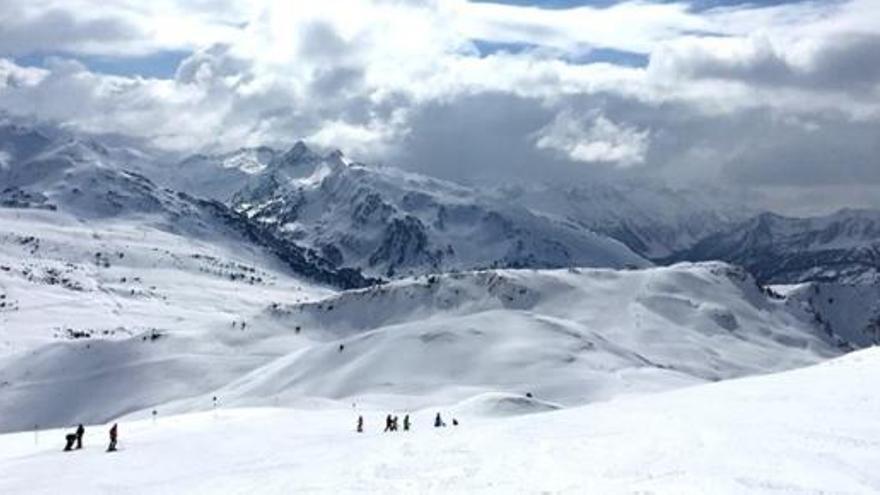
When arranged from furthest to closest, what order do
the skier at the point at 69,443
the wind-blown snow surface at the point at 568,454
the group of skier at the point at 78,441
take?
the skier at the point at 69,443
the group of skier at the point at 78,441
the wind-blown snow surface at the point at 568,454

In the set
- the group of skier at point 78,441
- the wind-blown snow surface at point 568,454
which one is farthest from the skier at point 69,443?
the wind-blown snow surface at point 568,454

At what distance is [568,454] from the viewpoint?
41188 mm

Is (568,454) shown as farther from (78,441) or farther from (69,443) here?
(78,441)

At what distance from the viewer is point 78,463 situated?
54.8m

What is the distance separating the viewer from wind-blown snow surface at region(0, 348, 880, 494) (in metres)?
35.8

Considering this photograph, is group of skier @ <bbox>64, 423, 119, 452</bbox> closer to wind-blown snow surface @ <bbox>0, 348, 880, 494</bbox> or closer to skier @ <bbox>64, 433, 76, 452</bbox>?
skier @ <bbox>64, 433, 76, 452</bbox>

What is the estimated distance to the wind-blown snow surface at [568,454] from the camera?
35.8m

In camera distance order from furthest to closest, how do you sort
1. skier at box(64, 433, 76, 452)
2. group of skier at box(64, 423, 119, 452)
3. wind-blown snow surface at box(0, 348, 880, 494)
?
skier at box(64, 433, 76, 452) → group of skier at box(64, 423, 119, 452) → wind-blown snow surface at box(0, 348, 880, 494)

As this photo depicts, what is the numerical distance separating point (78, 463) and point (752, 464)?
35.2 meters

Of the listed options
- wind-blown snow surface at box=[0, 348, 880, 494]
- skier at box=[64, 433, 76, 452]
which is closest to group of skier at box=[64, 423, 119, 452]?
skier at box=[64, 433, 76, 452]

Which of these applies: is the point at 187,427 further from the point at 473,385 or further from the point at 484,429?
the point at 473,385

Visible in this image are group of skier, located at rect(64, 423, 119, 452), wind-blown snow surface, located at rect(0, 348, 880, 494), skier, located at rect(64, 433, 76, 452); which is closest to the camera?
wind-blown snow surface, located at rect(0, 348, 880, 494)

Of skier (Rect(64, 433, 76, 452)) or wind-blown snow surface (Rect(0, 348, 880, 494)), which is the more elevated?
wind-blown snow surface (Rect(0, 348, 880, 494))

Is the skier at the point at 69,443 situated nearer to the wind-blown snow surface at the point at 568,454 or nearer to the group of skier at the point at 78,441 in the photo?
the group of skier at the point at 78,441
